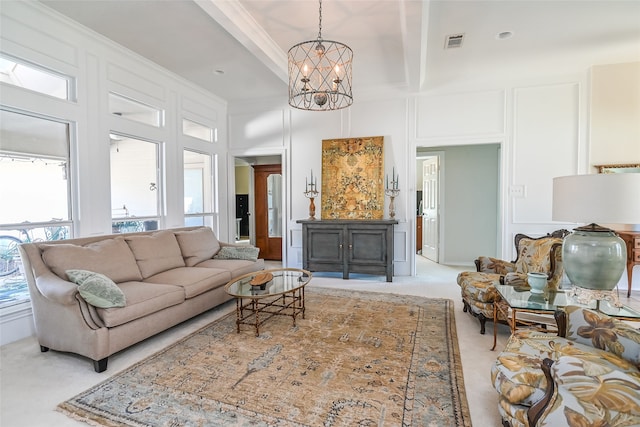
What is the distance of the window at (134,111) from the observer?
4.04 m

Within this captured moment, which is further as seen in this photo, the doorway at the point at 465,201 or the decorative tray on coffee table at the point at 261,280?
the doorway at the point at 465,201

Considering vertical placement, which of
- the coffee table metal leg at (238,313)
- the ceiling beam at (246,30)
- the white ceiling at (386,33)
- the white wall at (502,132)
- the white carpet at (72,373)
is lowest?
the white carpet at (72,373)

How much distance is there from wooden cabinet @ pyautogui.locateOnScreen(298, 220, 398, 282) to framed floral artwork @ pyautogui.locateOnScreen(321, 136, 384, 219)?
0.43 meters

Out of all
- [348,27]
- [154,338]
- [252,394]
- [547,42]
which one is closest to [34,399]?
[154,338]

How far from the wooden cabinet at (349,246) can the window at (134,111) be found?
2.66 meters

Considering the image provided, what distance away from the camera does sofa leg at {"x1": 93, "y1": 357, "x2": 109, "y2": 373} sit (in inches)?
91.9

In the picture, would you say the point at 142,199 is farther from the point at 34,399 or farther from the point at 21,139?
the point at 34,399

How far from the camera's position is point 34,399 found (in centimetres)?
203

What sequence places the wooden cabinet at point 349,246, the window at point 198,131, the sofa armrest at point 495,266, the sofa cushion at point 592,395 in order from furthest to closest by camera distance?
1. the window at point 198,131
2. the wooden cabinet at point 349,246
3. the sofa armrest at point 495,266
4. the sofa cushion at point 592,395

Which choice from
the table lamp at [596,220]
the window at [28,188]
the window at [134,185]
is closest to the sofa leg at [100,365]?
the window at [28,188]

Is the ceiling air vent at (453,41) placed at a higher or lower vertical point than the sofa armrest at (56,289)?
higher

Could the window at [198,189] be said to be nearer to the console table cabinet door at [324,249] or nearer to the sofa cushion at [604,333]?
the console table cabinet door at [324,249]

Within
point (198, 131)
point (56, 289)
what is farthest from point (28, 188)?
point (198, 131)

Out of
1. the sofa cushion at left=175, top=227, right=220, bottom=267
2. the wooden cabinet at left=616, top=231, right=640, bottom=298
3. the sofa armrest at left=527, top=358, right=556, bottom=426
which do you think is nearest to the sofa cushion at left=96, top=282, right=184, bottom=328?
the sofa cushion at left=175, top=227, right=220, bottom=267
